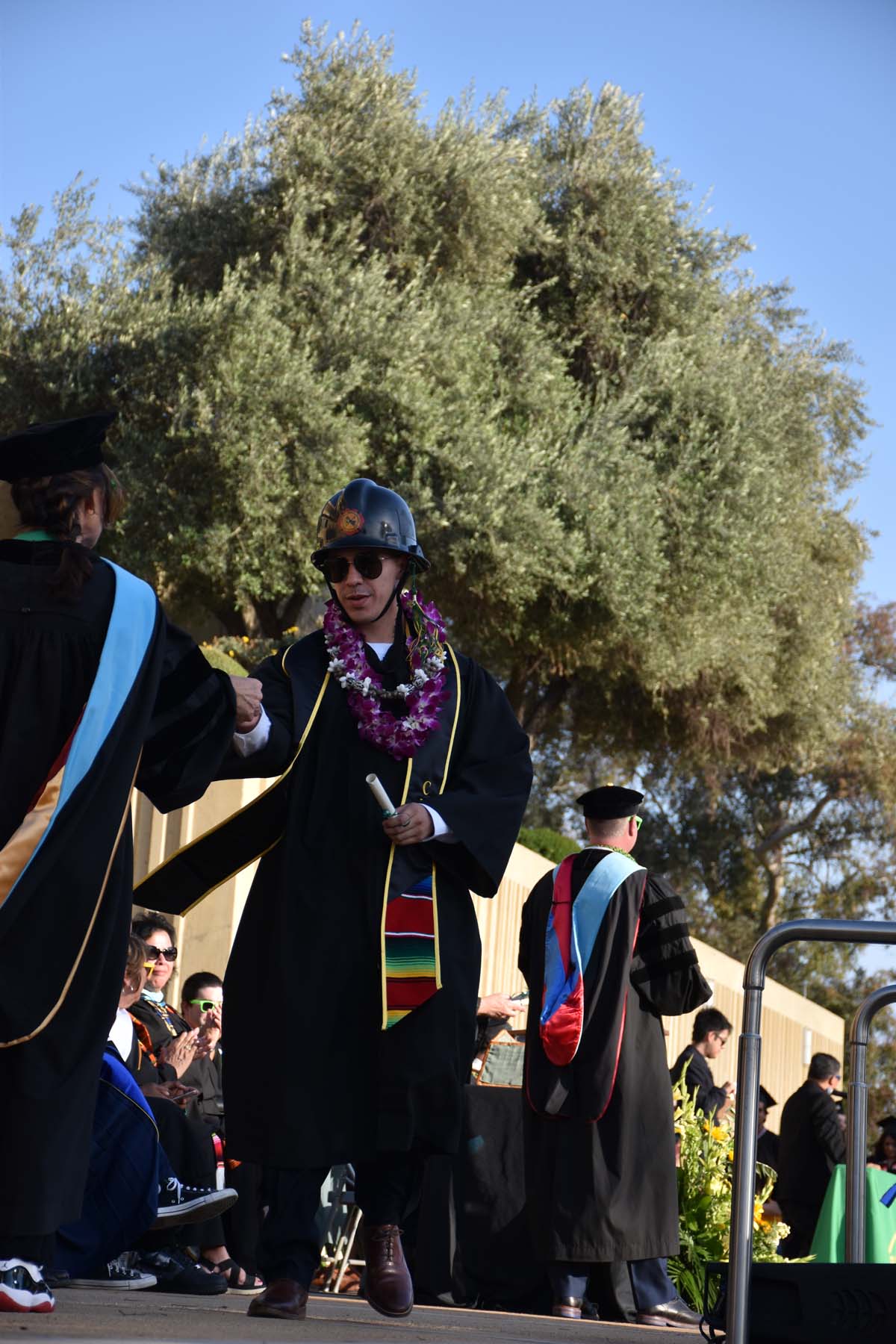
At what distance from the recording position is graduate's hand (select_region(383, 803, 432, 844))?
4.35 metres

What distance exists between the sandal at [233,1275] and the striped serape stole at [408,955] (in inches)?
115

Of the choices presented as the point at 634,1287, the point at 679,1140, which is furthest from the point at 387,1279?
the point at 679,1140

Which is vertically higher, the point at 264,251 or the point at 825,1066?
the point at 264,251

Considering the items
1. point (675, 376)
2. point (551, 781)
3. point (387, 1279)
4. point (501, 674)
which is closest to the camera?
point (387, 1279)

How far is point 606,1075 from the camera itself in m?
6.59

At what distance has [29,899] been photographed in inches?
138

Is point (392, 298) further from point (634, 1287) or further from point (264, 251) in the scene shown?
point (634, 1287)

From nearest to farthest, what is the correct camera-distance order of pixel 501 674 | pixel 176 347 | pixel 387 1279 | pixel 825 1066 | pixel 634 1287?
pixel 387 1279 < pixel 634 1287 < pixel 825 1066 < pixel 176 347 < pixel 501 674

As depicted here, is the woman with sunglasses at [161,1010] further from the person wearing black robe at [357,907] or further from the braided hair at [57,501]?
the braided hair at [57,501]

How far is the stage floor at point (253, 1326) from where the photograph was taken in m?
3.15

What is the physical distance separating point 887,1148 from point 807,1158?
113cm

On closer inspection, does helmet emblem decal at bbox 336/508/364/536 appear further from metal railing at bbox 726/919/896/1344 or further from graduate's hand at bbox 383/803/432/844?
metal railing at bbox 726/919/896/1344

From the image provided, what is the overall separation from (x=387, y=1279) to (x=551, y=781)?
2985 cm

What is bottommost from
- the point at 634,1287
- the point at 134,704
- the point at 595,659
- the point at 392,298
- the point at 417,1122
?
the point at 634,1287
